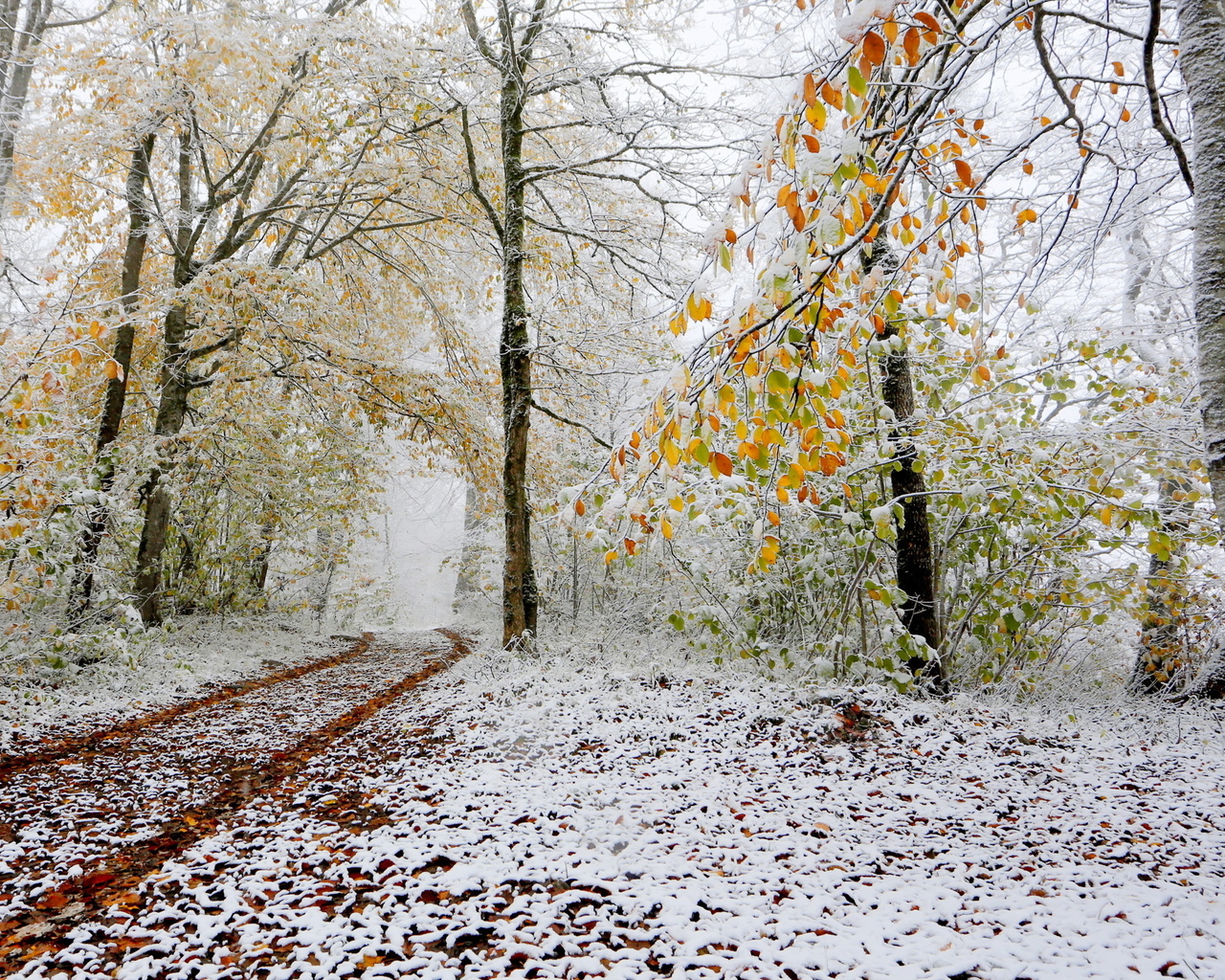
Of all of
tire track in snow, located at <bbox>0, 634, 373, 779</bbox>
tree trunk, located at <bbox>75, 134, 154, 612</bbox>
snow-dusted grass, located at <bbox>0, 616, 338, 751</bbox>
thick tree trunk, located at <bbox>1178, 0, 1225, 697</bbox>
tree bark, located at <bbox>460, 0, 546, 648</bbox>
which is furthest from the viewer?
tree bark, located at <bbox>460, 0, 546, 648</bbox>

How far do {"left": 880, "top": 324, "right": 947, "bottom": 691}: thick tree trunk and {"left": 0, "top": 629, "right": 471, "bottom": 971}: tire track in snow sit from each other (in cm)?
476

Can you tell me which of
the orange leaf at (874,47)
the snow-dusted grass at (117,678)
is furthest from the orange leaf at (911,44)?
the snow-dusted grass at (117,678)

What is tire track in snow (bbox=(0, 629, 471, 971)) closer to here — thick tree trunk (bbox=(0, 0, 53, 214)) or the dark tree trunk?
the dark tree trunk

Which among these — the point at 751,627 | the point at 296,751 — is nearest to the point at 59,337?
the point at 296,751

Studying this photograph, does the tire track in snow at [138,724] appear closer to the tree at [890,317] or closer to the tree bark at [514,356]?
the tree bark at [514,356]

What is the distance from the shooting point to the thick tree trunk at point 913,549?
5363 millimetres

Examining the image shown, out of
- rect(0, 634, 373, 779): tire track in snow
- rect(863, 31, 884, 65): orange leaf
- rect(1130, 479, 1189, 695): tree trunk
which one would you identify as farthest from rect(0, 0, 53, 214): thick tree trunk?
rect(1130, 479, 1189, 695): tree trunk

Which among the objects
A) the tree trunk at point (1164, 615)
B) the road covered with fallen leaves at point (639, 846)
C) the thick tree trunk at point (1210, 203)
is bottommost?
the road covered with fallen leaves at point (639, 846)

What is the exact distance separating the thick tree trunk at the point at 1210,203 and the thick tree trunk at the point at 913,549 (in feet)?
11.4

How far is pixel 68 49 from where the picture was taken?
7.63m

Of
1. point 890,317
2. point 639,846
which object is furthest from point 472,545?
point 890,317

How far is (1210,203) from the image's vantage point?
5.85 feet

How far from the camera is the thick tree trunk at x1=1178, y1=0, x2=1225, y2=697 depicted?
5.71 feet

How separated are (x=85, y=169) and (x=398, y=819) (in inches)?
371
